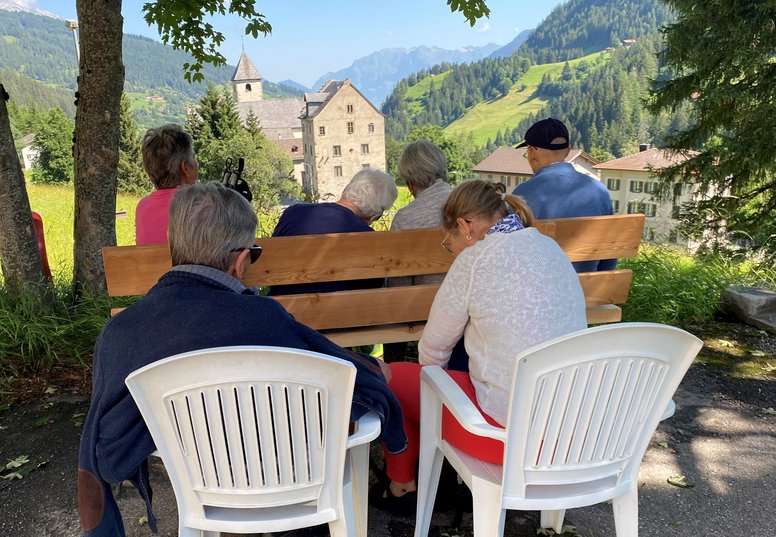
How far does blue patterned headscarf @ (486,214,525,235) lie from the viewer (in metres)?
2.07

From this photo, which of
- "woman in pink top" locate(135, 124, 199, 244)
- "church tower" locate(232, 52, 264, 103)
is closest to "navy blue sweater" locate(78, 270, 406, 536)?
"woman in pink top" locate(135, 124, 199, 244)

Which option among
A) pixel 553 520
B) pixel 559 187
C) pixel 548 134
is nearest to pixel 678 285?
pixel 559 187

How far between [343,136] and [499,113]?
10837 centimetres

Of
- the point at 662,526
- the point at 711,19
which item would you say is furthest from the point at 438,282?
the point at 711,19

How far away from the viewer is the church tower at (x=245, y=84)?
120 meters

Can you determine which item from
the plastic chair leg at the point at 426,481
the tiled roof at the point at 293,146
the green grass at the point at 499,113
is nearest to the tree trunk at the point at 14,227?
the plastic chair leg at the point at 426,481

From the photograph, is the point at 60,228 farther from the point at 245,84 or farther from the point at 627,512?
the point at 245,84

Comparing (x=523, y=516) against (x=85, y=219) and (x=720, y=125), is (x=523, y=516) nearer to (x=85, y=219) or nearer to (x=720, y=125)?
(x=85, y=219)

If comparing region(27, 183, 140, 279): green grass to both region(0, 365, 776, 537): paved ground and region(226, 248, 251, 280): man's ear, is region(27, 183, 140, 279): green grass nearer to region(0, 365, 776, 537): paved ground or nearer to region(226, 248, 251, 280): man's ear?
region(0, 365, 776, 537): paved ground

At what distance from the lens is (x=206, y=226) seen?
5.74 ft

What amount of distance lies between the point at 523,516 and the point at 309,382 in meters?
1.47

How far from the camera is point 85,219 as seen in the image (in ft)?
14.3

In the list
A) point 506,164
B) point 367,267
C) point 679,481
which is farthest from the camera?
point 506,164

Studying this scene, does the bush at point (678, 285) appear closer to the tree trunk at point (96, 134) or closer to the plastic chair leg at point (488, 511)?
the plastic chair leg at point (488, 511)
